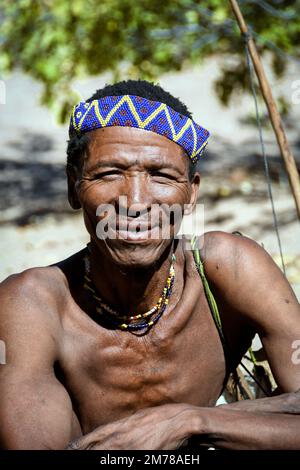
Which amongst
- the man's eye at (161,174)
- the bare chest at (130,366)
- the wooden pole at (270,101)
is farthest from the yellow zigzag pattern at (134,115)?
the wooden pole at (270,101)

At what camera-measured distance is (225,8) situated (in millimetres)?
5520

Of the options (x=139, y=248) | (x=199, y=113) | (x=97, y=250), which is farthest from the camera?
(x=199, y=113)

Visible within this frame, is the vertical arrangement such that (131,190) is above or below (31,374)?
above

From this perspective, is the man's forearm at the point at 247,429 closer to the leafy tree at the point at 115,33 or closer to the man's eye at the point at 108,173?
the man's eye at the point at 108,173

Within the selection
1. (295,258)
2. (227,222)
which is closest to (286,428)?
(295,258)

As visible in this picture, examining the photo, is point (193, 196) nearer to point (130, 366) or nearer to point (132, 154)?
point (132, 154)

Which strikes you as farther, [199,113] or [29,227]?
[199,113]

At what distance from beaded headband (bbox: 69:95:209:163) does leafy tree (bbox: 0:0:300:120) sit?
7.33 ft

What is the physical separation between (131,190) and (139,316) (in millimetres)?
576

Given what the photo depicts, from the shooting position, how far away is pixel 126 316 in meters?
3.18

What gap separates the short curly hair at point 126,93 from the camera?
121 inches

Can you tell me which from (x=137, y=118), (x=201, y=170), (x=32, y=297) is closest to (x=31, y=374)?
(x=32, y=297)
